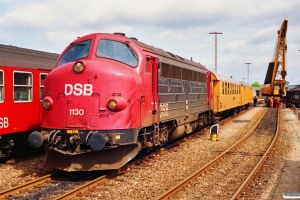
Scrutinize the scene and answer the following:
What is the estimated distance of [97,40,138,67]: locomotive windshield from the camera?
9.32m

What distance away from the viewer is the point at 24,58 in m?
11.2

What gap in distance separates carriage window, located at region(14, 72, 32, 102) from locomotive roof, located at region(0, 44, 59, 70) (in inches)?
11.0

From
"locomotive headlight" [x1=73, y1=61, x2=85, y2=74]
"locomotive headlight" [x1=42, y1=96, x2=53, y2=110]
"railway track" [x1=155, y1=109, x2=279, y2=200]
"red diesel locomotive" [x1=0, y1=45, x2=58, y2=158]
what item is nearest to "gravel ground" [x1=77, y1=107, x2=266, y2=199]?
"railway track" [x1=155, y1=109, x2=279, y2=200]

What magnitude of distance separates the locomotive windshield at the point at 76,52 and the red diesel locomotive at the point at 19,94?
1604mm

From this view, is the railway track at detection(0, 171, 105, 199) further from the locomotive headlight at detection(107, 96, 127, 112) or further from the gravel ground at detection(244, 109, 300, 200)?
the gravel ground at detection(244, 109, 300, 200)

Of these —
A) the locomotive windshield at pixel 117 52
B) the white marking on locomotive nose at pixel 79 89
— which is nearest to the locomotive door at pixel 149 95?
the locomotive windshield at pixel 117 52

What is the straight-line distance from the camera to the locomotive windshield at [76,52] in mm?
9461

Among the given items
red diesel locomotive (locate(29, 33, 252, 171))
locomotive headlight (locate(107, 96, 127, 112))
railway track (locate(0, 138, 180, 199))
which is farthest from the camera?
red diesel locomotive (locate(29, 33, 252, 171))

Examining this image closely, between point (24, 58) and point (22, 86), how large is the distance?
91cm

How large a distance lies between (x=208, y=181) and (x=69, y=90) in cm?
392

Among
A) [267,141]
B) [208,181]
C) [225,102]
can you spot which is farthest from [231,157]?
[225,102]

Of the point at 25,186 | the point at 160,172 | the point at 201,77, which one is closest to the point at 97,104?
the point at 25,186

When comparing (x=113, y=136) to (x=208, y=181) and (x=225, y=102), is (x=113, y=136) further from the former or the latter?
(x=225, y=102)

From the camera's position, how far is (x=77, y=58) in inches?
374
